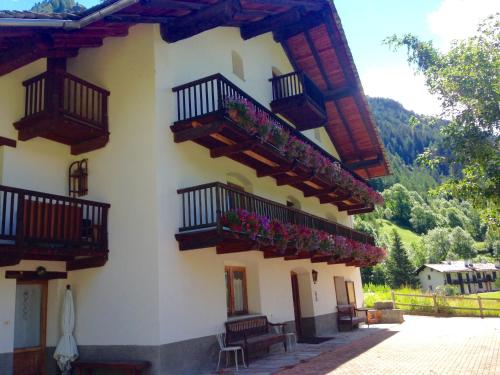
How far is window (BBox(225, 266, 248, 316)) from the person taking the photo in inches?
488

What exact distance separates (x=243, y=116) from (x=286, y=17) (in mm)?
4323

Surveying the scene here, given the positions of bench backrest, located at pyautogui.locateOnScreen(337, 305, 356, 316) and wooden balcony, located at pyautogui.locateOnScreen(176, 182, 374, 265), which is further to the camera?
bench backrest, located at pyautogui.locateOnScreen(337, 305, 356, 316)

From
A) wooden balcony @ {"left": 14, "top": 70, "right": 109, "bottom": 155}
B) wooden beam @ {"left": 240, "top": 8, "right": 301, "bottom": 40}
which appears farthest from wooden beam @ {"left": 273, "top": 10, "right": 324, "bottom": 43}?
wooden balcony @ {"left": 14, "top": 70, "right": 109, "bottom": 155}

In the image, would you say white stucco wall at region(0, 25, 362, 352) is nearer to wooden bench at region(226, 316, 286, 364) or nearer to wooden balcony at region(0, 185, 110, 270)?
wooden balcony at region(0, 185, 110, 270)

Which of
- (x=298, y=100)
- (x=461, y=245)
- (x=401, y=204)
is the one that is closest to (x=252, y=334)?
(x=298, y=100)

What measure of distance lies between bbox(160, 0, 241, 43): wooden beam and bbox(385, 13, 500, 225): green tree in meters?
3.85

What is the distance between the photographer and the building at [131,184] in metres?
9.47

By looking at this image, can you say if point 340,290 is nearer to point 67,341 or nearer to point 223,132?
point 223,132

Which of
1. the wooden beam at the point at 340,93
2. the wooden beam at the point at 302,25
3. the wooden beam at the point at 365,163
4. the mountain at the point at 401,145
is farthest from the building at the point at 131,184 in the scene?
the mountain at the point at 401,145

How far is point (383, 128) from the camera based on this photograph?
5650 inches

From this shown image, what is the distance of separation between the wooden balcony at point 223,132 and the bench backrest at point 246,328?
4.24 meters

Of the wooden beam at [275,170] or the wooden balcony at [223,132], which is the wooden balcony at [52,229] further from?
the wooden beam at [275,170]

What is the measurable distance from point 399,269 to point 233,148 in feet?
159

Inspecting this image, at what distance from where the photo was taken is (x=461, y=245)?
320 feet
